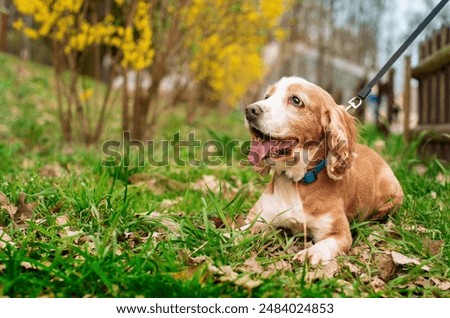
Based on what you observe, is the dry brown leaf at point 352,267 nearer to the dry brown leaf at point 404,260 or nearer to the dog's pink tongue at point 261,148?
the dry brown leaf at point 404,260

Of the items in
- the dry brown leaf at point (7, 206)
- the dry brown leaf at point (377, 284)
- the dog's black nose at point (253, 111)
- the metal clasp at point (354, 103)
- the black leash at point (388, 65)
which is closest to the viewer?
the dry brown leaf at point (377, 284)

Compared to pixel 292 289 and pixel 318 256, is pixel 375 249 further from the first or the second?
pixel 292 289

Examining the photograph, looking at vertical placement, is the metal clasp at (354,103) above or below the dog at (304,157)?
above

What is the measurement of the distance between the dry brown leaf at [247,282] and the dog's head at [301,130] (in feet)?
2.75

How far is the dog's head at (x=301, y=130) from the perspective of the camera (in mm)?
3109

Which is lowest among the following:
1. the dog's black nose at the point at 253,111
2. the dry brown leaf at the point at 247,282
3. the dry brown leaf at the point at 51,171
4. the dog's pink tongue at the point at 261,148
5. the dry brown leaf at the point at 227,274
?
the dry brown leaf at the point at 247,282

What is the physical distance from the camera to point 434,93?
6.41m

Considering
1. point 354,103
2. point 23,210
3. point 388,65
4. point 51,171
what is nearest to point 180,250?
point 23,210

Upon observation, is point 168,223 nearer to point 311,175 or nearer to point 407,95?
point 311,175

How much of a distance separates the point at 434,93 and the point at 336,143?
3754 millimetres

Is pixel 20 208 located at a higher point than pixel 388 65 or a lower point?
lower

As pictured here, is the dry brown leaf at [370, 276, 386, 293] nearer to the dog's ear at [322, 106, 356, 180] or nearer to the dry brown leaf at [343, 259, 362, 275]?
the dry brown leaf at [343, 259, 362, 275]

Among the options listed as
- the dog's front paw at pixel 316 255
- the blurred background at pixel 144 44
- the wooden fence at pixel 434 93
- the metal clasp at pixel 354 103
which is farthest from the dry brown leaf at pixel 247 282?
the blurred background at pixel 144 44

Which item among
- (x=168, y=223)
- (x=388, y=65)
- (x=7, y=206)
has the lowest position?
(x=168, y=223)
